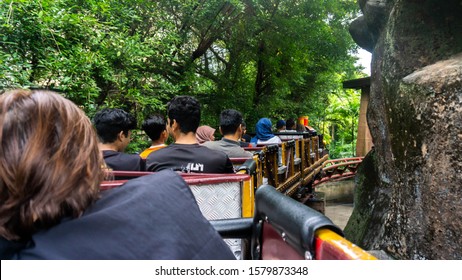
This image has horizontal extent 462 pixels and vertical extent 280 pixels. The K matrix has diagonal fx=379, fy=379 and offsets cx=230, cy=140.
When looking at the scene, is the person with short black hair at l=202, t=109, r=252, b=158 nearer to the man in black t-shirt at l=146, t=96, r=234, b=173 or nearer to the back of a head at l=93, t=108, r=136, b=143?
the man in black t-shirt at l=146, t=96, r=234, b=173

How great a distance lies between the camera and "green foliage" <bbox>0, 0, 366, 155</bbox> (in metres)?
4.14

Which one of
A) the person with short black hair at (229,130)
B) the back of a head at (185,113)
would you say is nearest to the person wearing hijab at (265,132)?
the person with short black hair at (229,130)

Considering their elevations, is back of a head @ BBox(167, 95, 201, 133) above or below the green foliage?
below

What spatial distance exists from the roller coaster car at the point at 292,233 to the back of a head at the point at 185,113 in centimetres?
142

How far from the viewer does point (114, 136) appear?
2756 mm

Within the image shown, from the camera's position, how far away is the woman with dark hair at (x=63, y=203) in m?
0.82

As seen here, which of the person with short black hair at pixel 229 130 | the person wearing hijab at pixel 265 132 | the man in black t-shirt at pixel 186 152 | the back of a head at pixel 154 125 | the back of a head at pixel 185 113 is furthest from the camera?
the person wearing hijab at pixel 265 132

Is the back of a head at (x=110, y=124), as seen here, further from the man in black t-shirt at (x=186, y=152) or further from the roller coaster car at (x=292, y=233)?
the roller coaster car at (x=292, y=233)

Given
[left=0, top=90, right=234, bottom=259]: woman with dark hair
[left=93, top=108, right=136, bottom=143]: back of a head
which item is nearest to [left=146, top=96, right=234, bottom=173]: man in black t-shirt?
[left=93, top=108, right=136, bottom=143]: back of a head

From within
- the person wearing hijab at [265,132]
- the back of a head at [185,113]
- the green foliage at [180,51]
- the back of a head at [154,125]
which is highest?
the green foliage at [180,51]

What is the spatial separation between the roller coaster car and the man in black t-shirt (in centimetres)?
114

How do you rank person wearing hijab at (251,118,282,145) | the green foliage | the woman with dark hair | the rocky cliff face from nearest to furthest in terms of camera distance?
the woman with dark hair, the rocky cliff face, the green foliage, person wearing hijab at (251,118,282,145)
